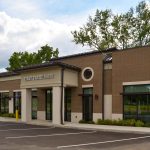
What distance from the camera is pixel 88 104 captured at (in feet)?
99.2

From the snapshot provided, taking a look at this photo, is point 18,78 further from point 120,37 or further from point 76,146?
point 76,146

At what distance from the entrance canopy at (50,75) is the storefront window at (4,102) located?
9123 mm

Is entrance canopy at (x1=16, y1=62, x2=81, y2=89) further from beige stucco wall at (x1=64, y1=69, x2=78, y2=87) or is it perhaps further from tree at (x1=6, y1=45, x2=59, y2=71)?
tree at (x1=6, y1=45, x2=59, y2=71)

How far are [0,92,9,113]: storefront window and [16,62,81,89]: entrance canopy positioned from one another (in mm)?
9123

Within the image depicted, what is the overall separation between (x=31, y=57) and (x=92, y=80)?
33675 millimetres

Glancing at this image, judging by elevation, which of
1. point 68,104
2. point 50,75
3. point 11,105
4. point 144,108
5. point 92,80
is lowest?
point 11,105

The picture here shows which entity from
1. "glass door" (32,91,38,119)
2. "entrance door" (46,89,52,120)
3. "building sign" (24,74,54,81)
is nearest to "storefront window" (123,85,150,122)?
"building sign" (24,74,54,81)

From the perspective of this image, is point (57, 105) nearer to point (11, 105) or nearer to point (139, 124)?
point (139, 124)

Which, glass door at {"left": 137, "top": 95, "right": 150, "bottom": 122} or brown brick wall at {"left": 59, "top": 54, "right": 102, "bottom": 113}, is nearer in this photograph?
glass door at {"left": 137, "top": 95, "right": 150, "bottom": 122}

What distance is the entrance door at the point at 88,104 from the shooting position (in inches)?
1180

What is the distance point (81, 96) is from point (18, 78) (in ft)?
34.7

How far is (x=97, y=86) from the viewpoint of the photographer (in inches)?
1160

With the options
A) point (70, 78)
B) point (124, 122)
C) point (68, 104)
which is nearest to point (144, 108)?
point (124, 122)

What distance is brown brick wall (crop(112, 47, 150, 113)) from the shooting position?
26.5 meters
